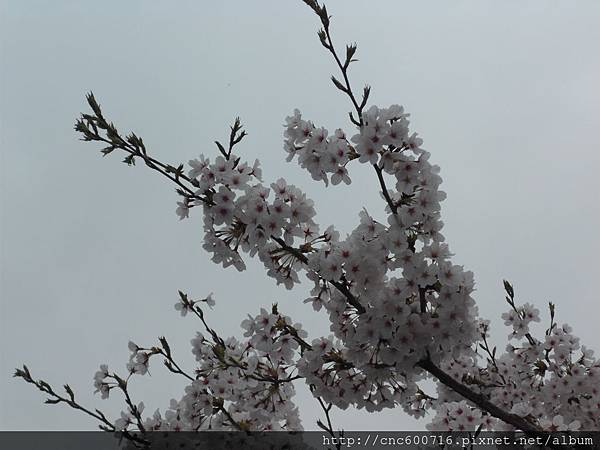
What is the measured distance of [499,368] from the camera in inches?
292

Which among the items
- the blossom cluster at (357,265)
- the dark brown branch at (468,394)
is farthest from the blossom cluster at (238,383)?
the dark brown branch at (468,394)

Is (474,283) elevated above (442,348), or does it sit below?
above

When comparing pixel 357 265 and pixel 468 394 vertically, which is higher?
pixel 357 265

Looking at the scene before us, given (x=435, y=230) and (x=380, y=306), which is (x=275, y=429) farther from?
(x=435, y=230)

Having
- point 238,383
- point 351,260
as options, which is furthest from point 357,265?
point 238,383

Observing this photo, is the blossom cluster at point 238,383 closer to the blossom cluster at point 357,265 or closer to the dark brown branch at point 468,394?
the blossom cluster at point 357,265

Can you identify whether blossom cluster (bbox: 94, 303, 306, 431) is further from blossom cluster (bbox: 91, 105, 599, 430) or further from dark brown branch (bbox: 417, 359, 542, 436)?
dark brown branch (bbox: 417, 359, 542, 436)

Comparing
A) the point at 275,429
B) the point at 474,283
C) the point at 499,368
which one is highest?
the point at 499,368

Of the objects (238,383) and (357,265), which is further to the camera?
(238,383)

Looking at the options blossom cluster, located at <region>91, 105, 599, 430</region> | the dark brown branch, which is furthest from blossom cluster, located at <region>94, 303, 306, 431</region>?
the dark brown branch

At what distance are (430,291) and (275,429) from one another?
8.10 ft

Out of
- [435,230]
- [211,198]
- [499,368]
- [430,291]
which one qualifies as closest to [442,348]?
[430,291]

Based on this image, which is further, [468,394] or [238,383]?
[238,383]

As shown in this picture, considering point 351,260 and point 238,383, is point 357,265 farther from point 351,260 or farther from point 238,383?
point 238,383
